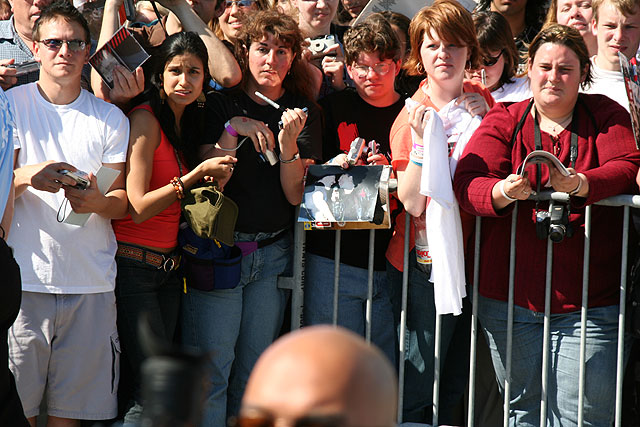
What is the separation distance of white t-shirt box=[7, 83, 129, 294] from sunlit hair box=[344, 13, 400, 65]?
1.34m

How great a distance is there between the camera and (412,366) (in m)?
4.65

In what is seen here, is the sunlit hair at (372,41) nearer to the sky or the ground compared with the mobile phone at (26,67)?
nearer to the sky

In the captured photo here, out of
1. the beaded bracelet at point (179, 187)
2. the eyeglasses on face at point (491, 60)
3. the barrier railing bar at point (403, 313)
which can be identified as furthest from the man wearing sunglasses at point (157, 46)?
the eyeglasses on face at point (491, 60)

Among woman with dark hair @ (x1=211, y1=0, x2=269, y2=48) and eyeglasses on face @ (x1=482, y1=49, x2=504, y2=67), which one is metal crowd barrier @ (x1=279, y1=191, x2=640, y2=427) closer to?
eyeglasses on face @ (x1=482, y1=49, x2=504, y2=67)

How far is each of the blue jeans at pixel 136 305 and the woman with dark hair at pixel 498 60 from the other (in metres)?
2.17

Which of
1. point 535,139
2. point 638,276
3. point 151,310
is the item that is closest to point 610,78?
point 535,139

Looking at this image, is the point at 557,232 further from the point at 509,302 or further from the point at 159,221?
the point at 159,221

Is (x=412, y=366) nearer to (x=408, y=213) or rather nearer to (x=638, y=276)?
(x=408, y=213)

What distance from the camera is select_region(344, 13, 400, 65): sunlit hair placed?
15.5ft

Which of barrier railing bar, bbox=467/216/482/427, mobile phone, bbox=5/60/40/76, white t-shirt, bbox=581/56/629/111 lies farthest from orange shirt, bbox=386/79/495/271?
mobile phone, bbox=5/60/40/76

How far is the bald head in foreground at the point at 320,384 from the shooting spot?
1.33 meters

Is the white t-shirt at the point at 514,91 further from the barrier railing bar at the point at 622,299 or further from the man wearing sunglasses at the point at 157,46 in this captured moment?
the man wearing sunglasses at the point at 157,46

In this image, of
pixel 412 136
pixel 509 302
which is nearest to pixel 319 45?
pixel 412 136

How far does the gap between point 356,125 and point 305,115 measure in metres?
0.39
